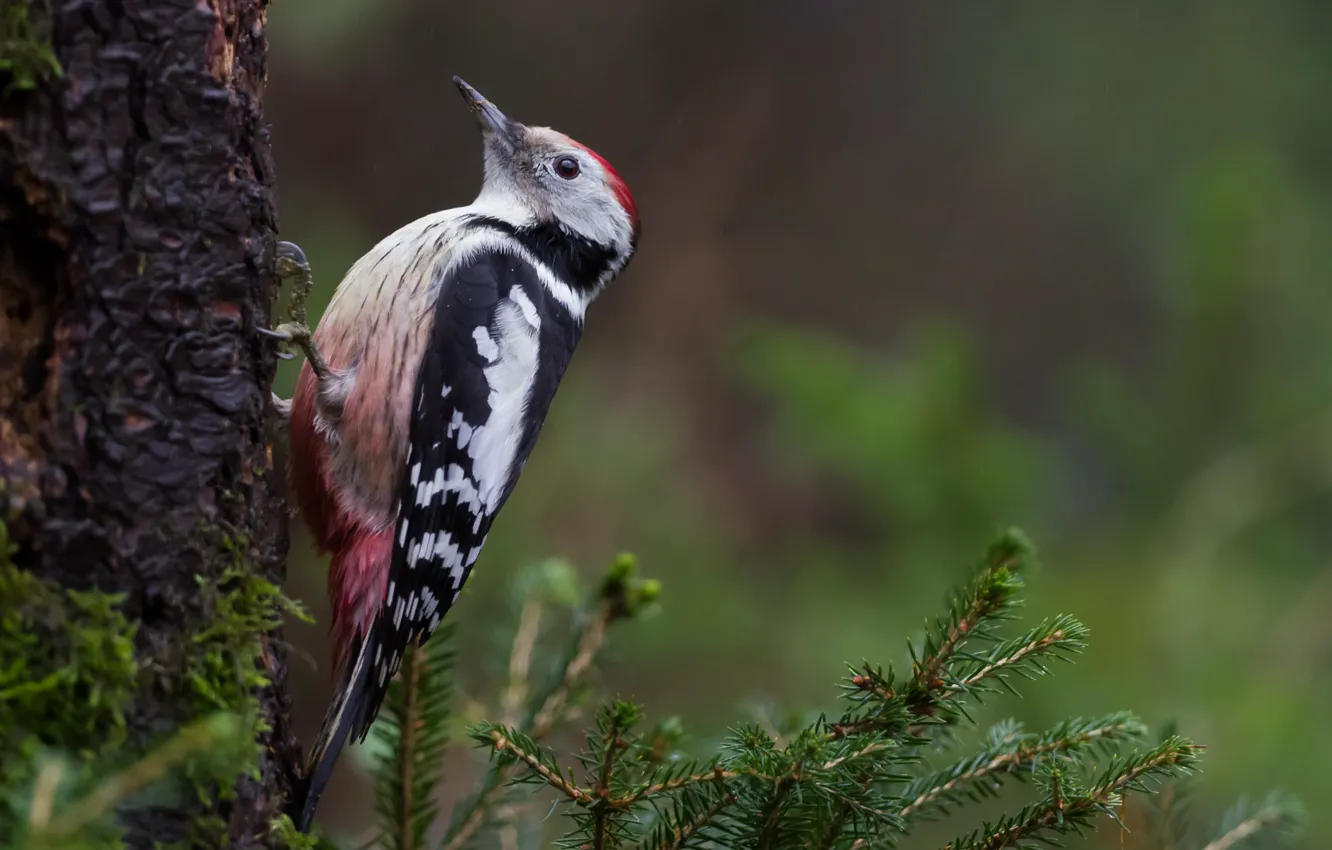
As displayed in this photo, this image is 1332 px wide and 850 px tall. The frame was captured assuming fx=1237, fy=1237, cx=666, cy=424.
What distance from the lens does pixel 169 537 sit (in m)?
1.63

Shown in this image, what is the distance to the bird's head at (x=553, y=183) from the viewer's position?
10.4ft

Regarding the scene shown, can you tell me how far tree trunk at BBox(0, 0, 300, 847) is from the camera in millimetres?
1547

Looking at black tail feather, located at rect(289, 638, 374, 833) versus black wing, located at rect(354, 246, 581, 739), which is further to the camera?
black wing, located at rect(354, 246, 581, 739)

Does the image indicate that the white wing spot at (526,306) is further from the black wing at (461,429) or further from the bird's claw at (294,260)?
the bird's claw at (294,260)

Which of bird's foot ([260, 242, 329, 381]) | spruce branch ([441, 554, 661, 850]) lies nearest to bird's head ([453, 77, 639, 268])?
bird's foot ([260, 242, 329, 381])

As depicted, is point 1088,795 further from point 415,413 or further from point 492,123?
point 492,123

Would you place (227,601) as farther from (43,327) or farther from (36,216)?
(36,216)

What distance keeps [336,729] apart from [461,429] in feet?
2.31

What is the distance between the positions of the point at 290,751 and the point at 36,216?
33.4 inches

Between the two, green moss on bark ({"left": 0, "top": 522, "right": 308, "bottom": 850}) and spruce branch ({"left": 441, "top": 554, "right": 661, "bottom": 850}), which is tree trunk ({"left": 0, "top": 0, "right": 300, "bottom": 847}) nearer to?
green moss on bark ({"left": 0, "top": 522, "right": 308, "bottom": 850})

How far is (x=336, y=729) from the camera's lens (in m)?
2.10

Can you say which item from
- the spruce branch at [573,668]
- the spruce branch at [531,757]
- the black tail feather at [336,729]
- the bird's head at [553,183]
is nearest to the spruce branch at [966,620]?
the spruce branch at [531,757]

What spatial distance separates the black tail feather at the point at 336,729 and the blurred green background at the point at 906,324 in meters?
0.41

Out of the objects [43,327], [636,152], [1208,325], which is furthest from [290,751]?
[636,152]
